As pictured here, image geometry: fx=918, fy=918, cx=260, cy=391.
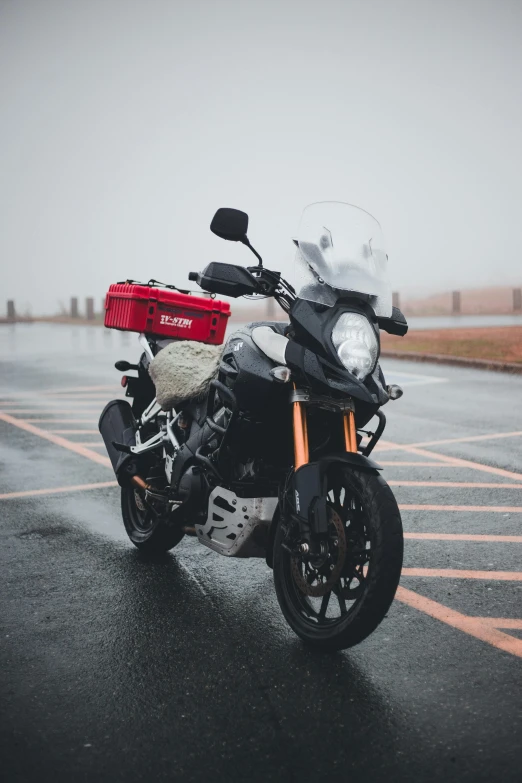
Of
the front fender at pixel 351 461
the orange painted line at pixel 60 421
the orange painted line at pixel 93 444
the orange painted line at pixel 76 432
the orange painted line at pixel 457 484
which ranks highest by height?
the front fender at pixel 351 461

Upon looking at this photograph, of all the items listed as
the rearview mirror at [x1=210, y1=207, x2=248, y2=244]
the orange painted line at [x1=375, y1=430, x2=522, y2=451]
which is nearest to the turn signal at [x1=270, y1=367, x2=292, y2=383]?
the rearview mirror at [x1=210, y1=207, x2=248, y2=244]

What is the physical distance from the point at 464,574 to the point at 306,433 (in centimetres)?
155

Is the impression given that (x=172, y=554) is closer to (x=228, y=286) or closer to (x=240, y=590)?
(x=240, y=590)

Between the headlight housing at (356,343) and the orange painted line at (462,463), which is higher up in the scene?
the headlight housing at (356,343)

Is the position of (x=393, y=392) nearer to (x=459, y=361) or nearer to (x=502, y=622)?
(x=502, y=622)

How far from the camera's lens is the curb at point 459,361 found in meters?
14.2

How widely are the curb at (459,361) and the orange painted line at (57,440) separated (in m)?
7.63

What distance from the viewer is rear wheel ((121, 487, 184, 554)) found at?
5035mm

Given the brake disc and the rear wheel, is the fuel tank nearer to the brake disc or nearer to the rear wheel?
the brake disc

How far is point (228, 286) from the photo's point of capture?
4051 mm

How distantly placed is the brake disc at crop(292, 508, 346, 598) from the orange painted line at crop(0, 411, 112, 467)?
13.0ft

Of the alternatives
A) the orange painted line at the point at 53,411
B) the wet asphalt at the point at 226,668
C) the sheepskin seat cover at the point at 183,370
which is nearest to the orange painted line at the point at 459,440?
the wet asphalt at the point at 226,668

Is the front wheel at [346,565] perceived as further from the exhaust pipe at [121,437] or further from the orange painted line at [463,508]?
the orange painted line at [463,508]

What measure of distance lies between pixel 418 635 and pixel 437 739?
91 centimetres
